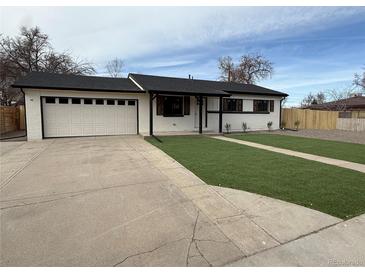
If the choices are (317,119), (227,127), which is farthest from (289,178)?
(317,119)

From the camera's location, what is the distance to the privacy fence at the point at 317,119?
18494mm

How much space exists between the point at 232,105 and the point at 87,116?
9.64 meters

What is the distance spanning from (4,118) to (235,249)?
60.3ft

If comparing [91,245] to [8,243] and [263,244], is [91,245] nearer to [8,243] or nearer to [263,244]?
[8,243]

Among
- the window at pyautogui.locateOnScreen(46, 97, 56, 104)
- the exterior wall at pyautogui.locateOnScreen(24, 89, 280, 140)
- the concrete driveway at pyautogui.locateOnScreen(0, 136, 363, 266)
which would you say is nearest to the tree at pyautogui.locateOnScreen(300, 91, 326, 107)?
the exterior wall at pyautogui.locateOnScreen(24, 89, 280, 140)

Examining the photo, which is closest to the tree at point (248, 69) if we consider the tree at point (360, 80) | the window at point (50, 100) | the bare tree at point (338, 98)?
the bare tree at point (338, 98)

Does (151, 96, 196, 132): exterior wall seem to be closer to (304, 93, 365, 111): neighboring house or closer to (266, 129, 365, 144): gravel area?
(266, 129, 365, 144): gravel area

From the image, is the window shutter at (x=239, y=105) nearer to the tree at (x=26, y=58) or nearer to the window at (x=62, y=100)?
the window at (x=62, y=100)

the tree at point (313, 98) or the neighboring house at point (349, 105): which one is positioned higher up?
the tree at point (313, 98)

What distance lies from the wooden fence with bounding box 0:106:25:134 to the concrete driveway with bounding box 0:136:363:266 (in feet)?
42.7

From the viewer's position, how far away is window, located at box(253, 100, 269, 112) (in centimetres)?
1722

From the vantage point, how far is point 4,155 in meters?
7.82

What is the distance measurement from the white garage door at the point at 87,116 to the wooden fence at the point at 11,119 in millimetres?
5978

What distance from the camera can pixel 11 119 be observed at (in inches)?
667
